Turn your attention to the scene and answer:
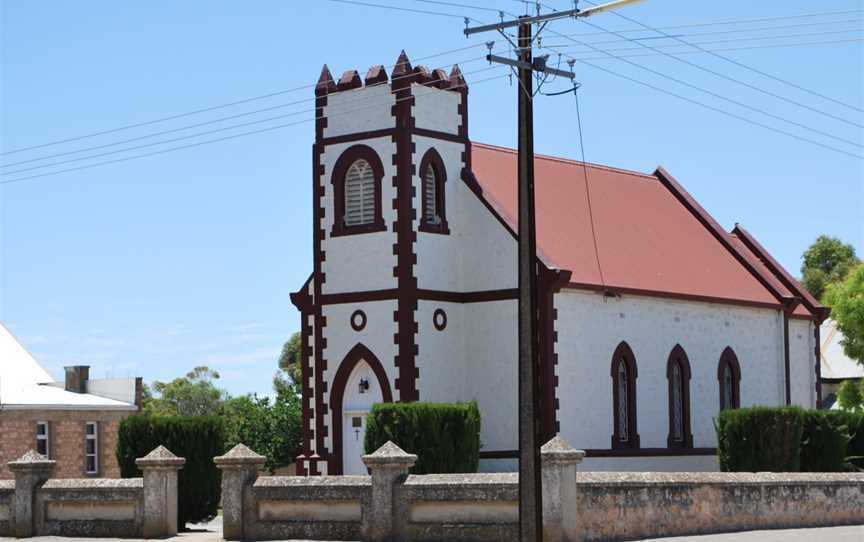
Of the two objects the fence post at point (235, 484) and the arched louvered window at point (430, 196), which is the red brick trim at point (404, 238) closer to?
the arched louvered window at point (430, 196)

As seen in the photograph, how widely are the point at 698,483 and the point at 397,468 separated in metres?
5.78

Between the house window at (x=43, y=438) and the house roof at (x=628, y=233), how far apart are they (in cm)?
1900

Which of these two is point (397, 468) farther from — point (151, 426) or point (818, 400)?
point (818, 400)

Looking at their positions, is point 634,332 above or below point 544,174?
below

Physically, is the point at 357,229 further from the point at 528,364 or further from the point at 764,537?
the point at 528,364

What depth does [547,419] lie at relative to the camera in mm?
38812

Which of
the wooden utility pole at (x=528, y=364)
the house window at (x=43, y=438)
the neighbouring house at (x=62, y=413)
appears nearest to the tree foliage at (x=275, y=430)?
the neighbouring house at (x=62, y=413)

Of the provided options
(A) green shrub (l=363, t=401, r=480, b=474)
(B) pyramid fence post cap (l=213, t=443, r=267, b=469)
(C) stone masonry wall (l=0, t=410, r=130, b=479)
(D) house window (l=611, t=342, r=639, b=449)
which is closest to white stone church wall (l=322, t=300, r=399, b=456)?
(A) green shrub (l=363, t=401, r=480, b=474)

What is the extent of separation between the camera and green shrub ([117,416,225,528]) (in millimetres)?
34531

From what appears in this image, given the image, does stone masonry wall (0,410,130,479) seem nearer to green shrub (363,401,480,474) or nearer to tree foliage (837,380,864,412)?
green shrub (363,401,480,474)

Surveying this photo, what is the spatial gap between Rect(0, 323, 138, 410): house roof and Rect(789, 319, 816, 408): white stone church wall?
75.1 ft

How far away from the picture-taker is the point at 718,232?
5044cm

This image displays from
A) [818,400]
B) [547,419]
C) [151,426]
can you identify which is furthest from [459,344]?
[818,400]

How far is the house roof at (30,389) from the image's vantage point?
52156 millimetres
